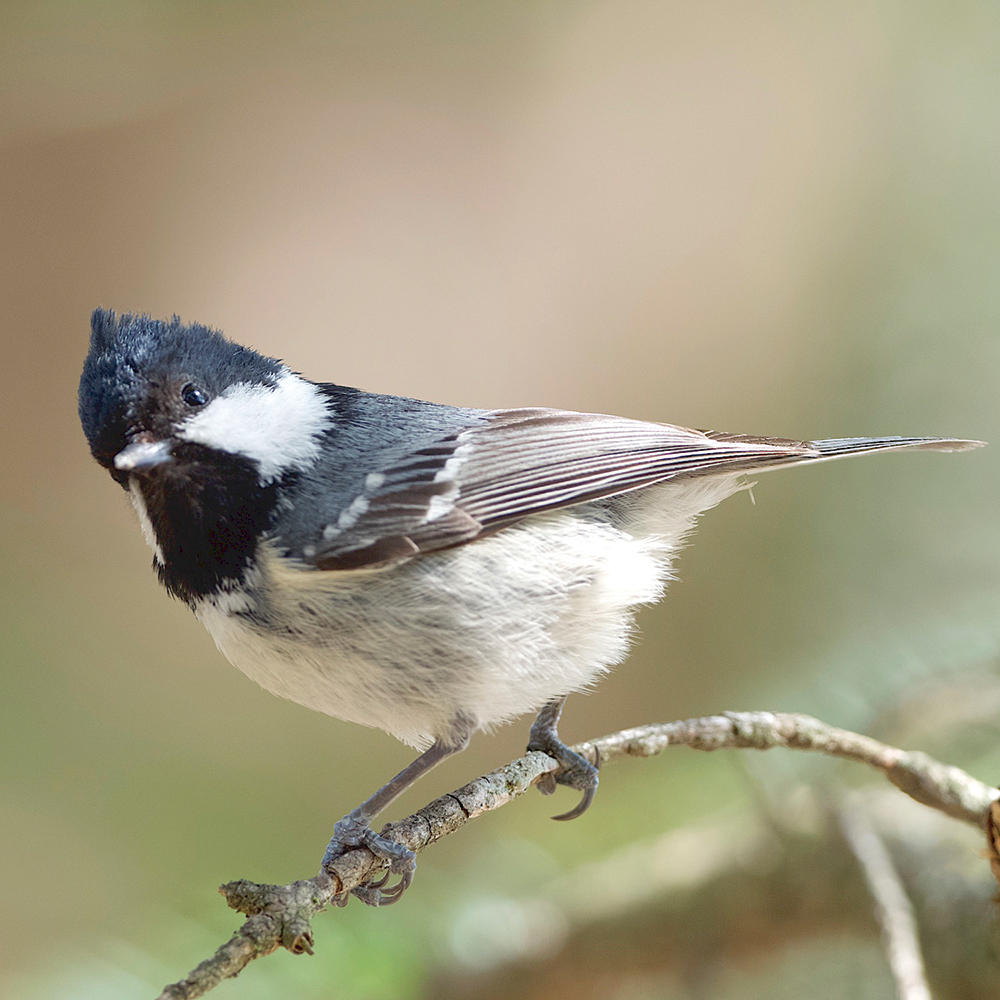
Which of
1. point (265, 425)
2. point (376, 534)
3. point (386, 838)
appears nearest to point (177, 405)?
point (265, 425)

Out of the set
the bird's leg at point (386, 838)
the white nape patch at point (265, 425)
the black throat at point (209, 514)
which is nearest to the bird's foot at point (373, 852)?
the bird's leg at point (386, 838)

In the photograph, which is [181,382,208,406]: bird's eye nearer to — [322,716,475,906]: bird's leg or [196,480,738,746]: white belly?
[196,480,738,746]: white belly

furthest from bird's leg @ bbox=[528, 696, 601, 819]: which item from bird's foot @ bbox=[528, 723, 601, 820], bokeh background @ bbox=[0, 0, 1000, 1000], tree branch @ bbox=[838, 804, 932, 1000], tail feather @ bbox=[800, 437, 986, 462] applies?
tail feather @ bbox=[800, 437, 986, 462]

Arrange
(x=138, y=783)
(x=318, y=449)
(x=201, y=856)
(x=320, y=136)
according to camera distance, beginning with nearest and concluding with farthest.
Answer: (x=318, y=449) < (x=201, y=856) < (x=138, y=783) < (x=320, y=136)

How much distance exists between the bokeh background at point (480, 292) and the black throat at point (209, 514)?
79cm

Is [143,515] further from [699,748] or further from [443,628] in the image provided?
[699,748]

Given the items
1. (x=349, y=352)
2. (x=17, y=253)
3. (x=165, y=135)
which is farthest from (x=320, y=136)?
(x=17, y=253)

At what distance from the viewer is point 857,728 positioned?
1.42 metres

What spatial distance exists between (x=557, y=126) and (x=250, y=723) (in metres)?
1.95

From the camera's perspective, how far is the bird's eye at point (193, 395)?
1129 mm

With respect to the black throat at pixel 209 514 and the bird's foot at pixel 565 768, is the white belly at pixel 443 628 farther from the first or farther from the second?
the bird's foot at pixel 565 768

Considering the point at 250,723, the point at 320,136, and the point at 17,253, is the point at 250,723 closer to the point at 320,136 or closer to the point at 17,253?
the point at 17,253

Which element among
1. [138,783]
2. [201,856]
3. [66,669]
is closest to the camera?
[201,856]

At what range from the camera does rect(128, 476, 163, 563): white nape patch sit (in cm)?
115
